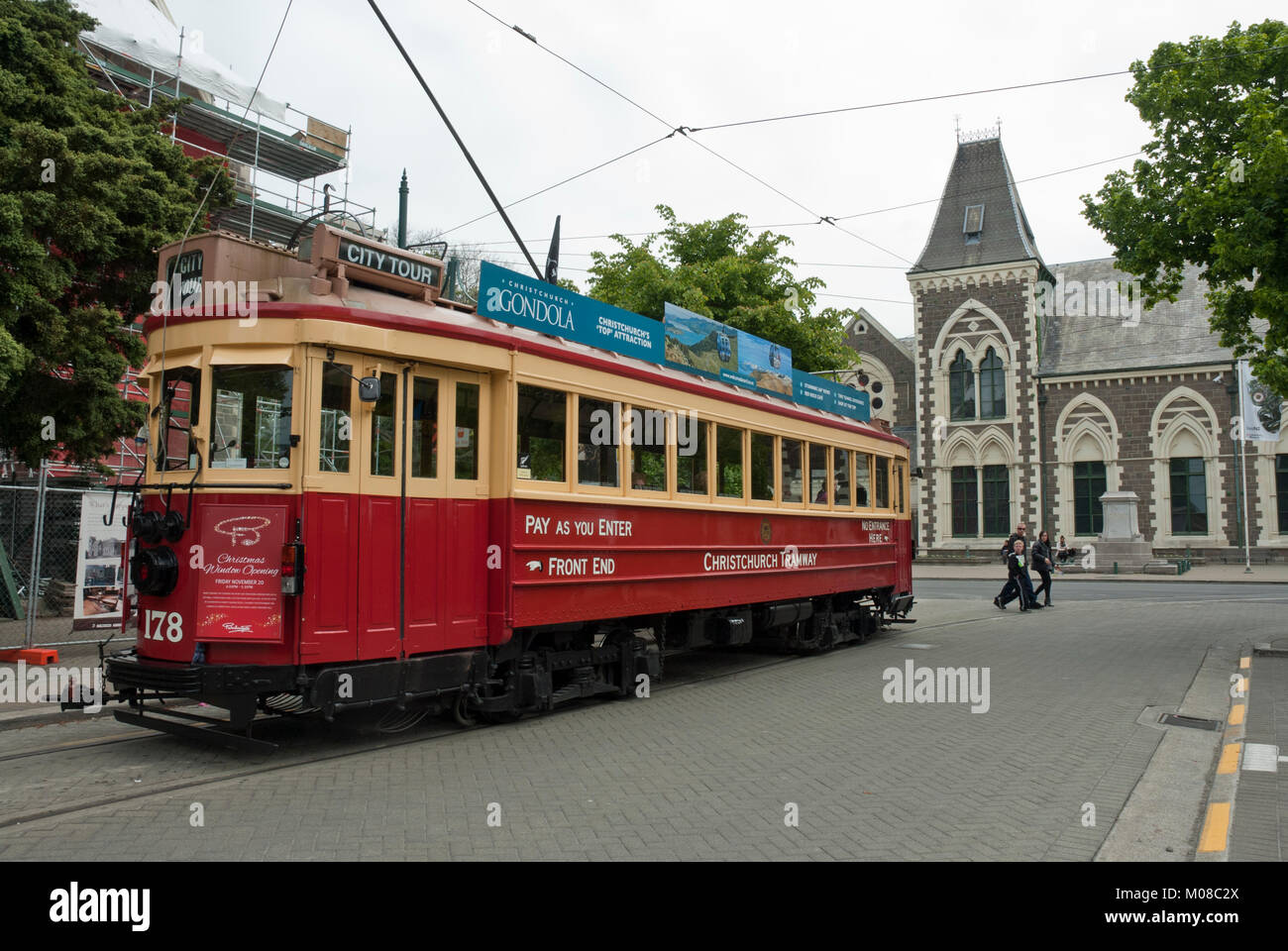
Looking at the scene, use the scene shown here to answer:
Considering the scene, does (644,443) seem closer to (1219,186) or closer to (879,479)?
(879,479)

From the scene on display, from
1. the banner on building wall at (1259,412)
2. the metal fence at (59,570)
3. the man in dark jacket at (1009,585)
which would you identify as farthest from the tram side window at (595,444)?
the banner on building wall at (1259,412)

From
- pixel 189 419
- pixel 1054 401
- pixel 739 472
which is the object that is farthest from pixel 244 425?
pixel 1054 401

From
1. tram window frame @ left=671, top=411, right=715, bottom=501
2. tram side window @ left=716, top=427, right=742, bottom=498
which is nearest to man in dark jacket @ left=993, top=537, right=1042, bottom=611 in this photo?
tram side window @ left=716, top=427, right=742, bottom=498

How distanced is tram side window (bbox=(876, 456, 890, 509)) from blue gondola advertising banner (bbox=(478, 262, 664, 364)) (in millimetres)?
6372

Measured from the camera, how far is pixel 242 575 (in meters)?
6.57

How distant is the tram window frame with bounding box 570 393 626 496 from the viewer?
8551 mm

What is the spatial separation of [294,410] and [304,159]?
2266 centimetres

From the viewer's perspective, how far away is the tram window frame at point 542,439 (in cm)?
792

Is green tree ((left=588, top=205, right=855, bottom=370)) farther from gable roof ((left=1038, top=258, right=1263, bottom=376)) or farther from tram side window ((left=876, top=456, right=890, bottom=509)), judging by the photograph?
gable roof ((left=1038, top=258, right=1263, bottom=376))

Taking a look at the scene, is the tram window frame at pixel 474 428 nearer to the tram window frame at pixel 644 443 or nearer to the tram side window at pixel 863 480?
the tram window frame at pixel 644 443

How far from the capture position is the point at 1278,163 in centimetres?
1163

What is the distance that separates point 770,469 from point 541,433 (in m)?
4.28
